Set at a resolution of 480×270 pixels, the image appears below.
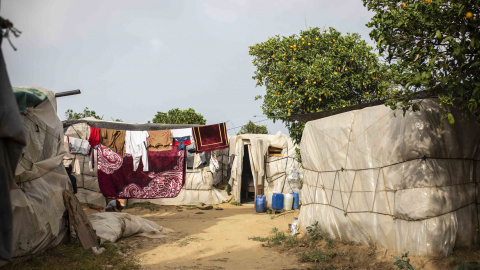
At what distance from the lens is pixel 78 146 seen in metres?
12.1

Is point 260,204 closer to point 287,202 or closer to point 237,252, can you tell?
point 287,202

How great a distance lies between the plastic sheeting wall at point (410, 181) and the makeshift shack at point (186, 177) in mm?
8617

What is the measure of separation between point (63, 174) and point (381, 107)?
5568 mm

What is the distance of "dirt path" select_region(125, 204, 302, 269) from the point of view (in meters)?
6.01

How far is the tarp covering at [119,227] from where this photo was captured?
23.6 feet

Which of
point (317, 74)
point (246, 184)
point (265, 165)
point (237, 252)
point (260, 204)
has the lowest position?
point (237, 252)

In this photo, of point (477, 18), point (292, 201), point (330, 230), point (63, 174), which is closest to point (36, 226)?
point (63, 174)

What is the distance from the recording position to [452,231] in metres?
4.79

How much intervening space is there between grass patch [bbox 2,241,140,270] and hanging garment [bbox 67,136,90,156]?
612 cm

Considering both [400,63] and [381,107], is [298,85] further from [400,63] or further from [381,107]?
[400,63]

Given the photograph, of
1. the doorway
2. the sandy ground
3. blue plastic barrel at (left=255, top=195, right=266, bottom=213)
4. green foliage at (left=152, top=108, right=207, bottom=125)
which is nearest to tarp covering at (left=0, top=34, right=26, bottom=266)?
the sandy ground

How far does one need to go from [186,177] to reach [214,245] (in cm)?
731

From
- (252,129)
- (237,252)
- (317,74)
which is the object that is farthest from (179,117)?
(237,252)

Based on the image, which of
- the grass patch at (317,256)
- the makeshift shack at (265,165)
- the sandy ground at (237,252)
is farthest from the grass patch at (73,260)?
the makeshift shack at (265,165)
